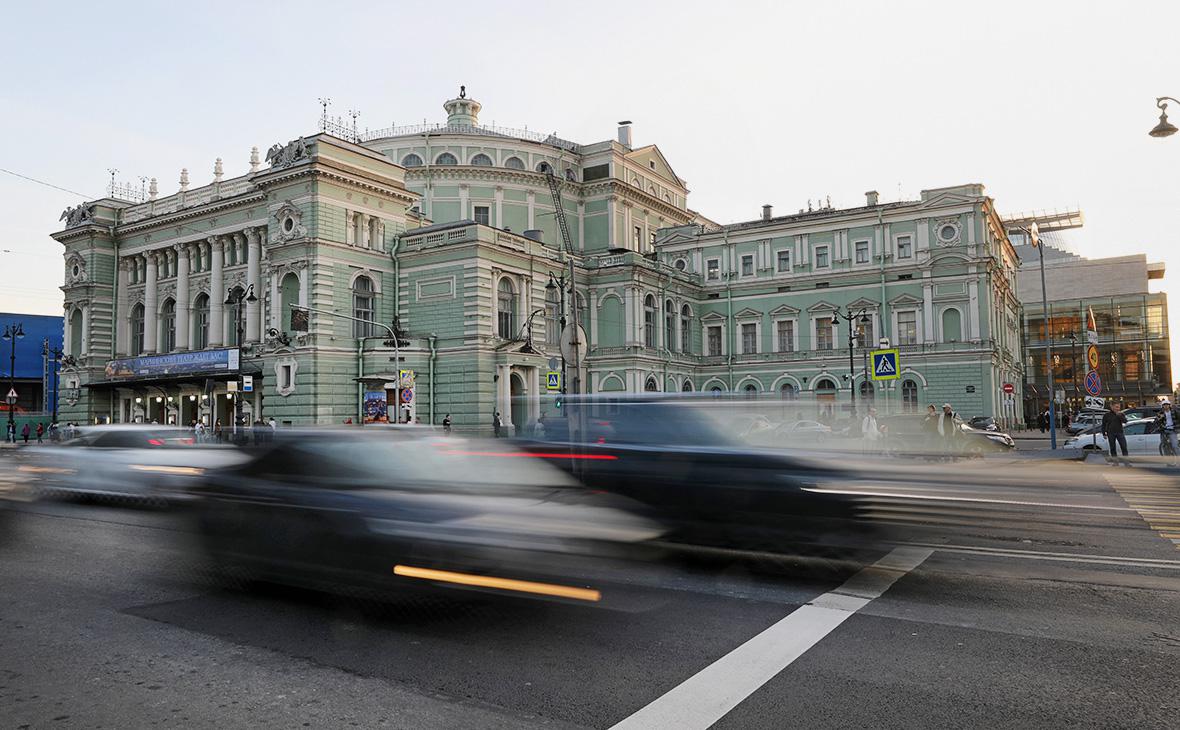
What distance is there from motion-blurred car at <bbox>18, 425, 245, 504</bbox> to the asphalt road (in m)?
1.45

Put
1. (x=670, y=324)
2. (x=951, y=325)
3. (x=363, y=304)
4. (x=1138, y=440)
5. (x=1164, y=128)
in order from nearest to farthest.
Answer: (x=1164, y=128)
(x=1138, y=440)
(x=363, y=304)
(x=951, y=325)
(x=670, y=324)

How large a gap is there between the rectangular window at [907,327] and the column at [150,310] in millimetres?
46718

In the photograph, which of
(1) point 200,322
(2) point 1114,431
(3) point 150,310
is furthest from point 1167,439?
(3) point 150,310

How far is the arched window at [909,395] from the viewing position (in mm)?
50438

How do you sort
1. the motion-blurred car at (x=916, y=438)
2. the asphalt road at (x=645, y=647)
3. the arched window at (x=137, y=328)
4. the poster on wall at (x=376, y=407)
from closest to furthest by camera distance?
the asphalt road at (x=645, y=647) → the motion-blurred car at (x=916, y=438) → the poster on wall at (x=376, y=407) → the arched window at (x=137, y=328)

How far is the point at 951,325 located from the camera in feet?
166

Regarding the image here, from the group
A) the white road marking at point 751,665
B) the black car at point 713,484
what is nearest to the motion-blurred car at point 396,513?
the black car at point 713,484

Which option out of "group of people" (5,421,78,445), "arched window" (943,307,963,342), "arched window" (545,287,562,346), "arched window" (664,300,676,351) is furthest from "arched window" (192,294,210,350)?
"arched window" (943,307,963,342)

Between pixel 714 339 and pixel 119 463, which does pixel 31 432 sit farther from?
pixel 119 463

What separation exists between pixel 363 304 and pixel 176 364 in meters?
10.8

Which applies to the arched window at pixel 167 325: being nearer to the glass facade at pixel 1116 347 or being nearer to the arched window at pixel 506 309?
the arched window at pixel 506 309

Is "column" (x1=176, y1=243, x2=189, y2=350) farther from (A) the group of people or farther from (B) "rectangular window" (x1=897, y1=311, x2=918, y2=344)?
(B) "rectangular window" (x1=897, y1=311, x2=918, y2=344)

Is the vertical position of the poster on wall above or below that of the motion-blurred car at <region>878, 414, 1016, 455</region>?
above

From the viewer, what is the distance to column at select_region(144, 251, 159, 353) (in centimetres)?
4778
